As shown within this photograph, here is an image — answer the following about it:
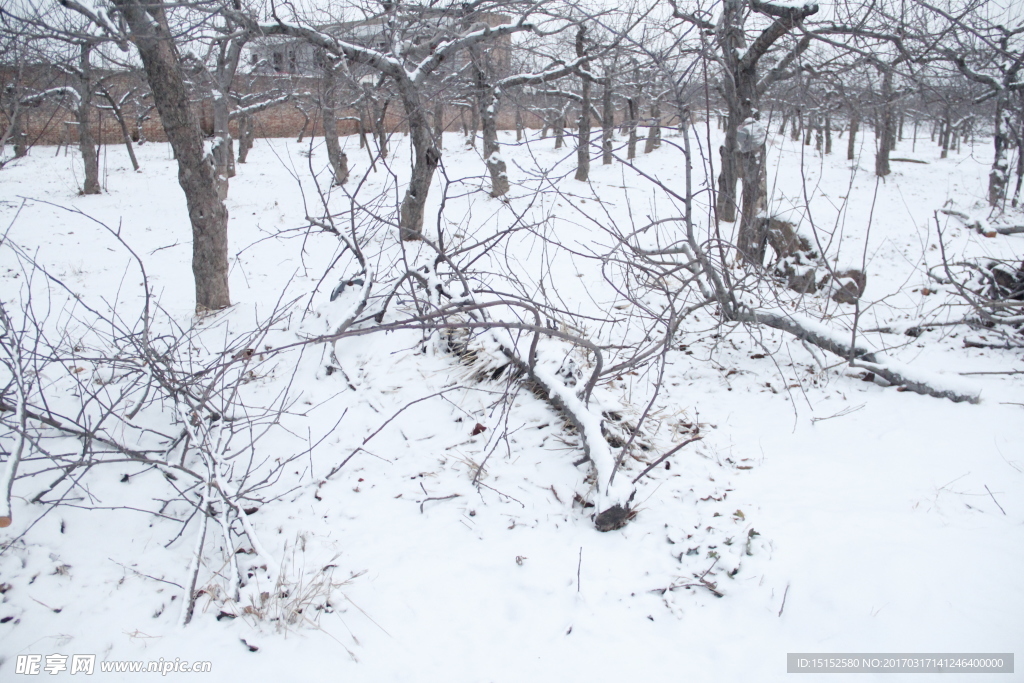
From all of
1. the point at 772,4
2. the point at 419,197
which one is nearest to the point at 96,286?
the point at 419,197

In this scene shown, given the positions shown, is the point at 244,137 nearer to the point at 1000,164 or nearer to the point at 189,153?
the point at 189,153

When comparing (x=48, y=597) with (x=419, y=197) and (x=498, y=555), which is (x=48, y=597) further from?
(x=419, y=197)

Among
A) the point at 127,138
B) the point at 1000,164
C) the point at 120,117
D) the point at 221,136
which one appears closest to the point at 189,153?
the point at 221,136

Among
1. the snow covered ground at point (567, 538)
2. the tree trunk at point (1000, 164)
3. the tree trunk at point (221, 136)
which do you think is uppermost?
the tree trunk at point (221, 136)

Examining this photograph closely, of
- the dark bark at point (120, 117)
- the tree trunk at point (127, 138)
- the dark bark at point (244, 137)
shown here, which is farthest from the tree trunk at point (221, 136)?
the dark bark at point (244, 137)

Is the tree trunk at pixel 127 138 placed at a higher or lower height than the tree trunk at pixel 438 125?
higher

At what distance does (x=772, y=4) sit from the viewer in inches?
233

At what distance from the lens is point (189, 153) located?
4531 mm

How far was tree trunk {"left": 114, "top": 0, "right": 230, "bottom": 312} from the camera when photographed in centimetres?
413

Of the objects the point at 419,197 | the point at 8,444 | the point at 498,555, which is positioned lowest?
the point at 498,555

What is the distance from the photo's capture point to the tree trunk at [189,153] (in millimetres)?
4129

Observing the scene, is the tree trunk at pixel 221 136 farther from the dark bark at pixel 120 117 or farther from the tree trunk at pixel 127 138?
the tree trunk at pixel 127 138

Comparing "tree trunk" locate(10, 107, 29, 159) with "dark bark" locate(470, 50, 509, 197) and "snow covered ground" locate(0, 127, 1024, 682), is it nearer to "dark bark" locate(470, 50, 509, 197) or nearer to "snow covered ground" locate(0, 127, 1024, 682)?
"snow covered ground" locate(0, 127, 1024, 682)

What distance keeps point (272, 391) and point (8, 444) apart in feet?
4.61
